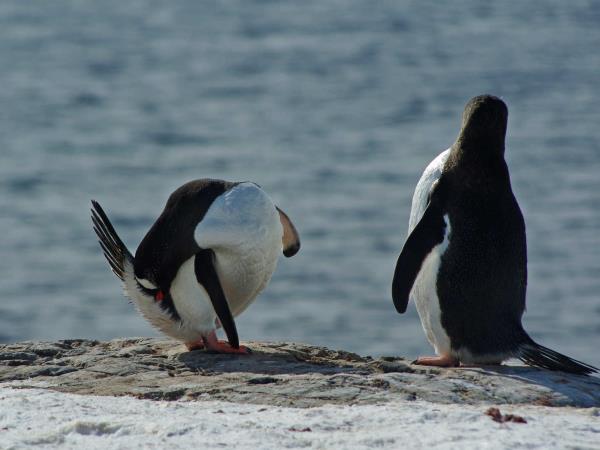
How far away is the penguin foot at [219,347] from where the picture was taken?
22.8ft

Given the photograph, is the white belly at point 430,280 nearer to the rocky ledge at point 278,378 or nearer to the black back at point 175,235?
the rocky ledge at point 278,378

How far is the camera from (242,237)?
6.96 meters

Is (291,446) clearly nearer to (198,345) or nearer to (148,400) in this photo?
(148,400)

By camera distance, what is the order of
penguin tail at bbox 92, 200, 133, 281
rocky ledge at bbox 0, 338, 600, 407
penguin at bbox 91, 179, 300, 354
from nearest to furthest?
rocky ledge at bbox 0, 338, 600, 407 < penguin at bbox 91, 179, 300, 354 < penguin tail at bbox 92, 200, 133, 281

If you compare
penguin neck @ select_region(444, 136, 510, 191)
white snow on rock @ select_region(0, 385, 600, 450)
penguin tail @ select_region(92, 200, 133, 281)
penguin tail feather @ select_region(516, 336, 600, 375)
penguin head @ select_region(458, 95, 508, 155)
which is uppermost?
penguin head @ select_region(458, 95, 508, 155)

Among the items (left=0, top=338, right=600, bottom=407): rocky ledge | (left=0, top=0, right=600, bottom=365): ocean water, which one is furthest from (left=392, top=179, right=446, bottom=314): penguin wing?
(left=0, top=0, right=600, bottom=365): ocean water

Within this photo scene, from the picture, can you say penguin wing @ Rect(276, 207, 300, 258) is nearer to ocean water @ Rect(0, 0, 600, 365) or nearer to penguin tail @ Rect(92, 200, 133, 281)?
penguin tail @ Rect(92, 200, 133, 281)

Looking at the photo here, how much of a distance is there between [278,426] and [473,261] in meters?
1.79

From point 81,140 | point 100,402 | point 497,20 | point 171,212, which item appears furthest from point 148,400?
point 497,20

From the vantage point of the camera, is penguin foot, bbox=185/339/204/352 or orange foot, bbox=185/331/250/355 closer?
orange foot, bbox=185/331/250/355

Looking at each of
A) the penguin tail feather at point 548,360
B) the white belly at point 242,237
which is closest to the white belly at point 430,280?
the penguin tail feather at point 548,360

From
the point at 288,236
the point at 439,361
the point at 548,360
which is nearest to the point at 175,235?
the point at 288,236

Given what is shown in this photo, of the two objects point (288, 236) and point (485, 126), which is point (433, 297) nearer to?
point (485, 126)

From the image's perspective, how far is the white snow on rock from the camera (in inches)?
200
